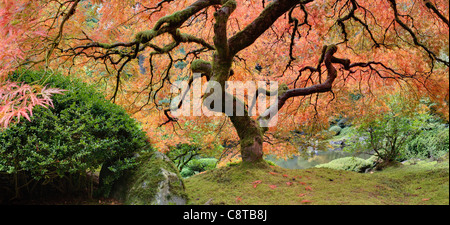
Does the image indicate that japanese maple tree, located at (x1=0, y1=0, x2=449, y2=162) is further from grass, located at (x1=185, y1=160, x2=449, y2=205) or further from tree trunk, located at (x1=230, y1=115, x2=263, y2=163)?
grass, located at (x1=185, y1=160, x2=449, y2=205)

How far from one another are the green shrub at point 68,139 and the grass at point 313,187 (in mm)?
1056

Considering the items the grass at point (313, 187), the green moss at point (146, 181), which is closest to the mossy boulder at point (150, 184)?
the green moss at point (146, 181)

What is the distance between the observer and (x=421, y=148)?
5707 mm

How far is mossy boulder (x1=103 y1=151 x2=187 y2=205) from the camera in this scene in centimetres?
284

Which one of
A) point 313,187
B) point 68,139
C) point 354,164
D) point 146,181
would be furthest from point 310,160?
point 68,139

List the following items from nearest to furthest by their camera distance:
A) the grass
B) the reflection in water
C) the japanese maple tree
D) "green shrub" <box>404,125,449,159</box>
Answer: the grass → the japanese maple tree → "green shrub" <box>404,125,449,159</box> → the reflection in water

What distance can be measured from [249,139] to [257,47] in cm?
279

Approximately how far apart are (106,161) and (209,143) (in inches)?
128

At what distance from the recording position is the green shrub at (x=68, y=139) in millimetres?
2408

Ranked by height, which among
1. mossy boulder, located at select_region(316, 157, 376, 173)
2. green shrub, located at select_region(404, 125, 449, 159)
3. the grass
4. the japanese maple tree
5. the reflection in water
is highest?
the japanese maple tree

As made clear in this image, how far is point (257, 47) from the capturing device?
6.01 metres

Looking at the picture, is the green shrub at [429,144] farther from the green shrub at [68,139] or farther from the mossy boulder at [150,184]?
the green shrub at [68,139]

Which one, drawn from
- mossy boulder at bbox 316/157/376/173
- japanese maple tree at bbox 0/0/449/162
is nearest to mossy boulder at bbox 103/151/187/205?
japanese maple tree at bbox 0/0/449/162

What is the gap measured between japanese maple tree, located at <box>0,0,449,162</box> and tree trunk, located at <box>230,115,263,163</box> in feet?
0.05
